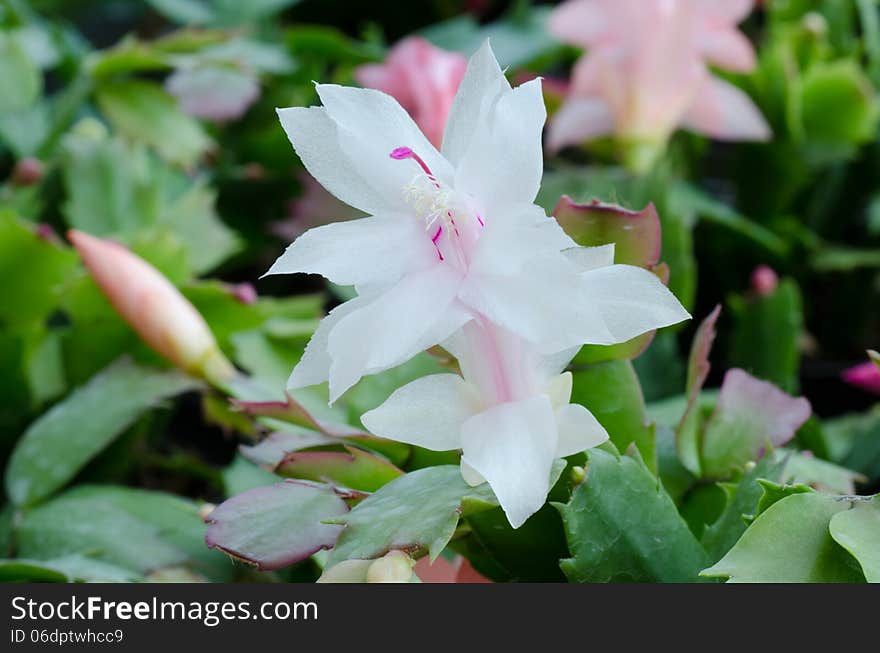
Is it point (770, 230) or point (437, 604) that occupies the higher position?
point (437, 604)

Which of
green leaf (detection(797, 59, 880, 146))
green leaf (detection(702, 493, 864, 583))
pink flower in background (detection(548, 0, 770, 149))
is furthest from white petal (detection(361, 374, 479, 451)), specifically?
green leaf (detection(797, 59, 880, 146))

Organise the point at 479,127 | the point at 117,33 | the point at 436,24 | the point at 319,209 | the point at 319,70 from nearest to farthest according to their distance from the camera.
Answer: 1. the point at 479,127
2. the point at 319,209
3. the point at 319,70
4. the point at 436,24
5. the point at 117,33

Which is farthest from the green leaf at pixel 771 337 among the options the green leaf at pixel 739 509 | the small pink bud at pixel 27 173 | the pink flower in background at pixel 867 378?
the small pink bud at pixel 27 173

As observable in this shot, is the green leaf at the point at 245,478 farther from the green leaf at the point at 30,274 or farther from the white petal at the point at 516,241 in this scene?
the white petal at the point at 516,241

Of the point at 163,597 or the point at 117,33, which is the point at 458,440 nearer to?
the point at 163,597

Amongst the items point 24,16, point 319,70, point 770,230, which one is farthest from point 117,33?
point 770,230

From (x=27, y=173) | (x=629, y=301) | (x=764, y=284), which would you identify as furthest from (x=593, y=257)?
(x=27, y=173)

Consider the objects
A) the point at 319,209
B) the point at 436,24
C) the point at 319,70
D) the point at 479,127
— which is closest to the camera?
the point at 479,127

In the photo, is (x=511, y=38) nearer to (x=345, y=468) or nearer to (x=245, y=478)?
(x=245, y=478)
